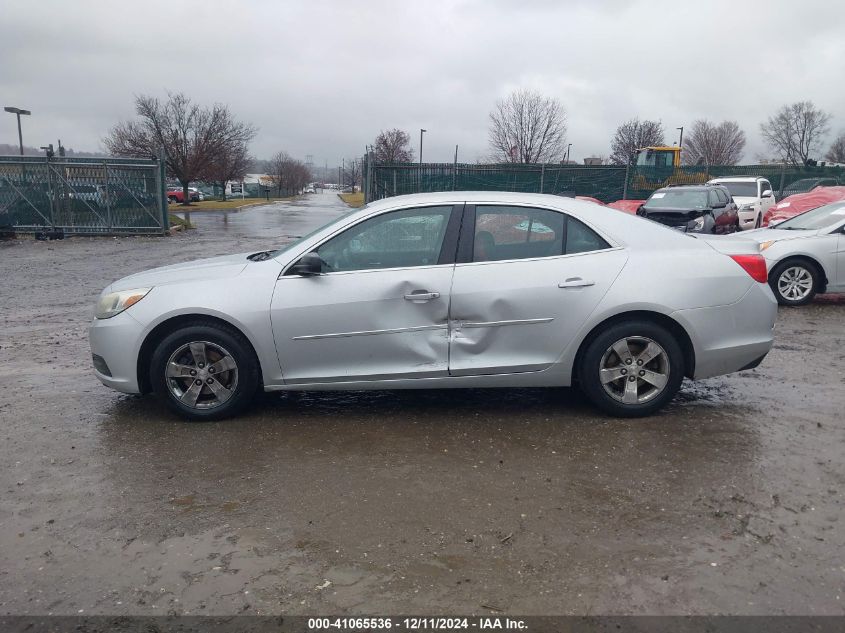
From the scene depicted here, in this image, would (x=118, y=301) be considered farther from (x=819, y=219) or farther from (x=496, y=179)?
(x=496, y=179)

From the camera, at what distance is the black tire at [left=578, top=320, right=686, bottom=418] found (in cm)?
456

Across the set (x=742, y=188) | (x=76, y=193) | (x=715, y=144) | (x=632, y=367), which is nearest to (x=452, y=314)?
(x=632, y=367)

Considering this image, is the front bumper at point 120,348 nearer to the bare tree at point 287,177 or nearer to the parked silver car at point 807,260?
the parked silver car at point 807,260

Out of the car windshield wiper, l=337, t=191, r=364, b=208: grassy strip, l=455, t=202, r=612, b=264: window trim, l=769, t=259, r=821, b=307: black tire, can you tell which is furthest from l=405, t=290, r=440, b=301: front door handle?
l=337, t=191, r=364, b=208: grassy strip

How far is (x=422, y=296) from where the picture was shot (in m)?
4.48

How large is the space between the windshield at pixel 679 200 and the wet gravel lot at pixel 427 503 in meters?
9.68

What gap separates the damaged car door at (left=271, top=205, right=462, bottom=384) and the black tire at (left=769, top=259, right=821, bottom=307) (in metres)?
6.39

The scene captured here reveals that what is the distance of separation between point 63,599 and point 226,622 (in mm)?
740

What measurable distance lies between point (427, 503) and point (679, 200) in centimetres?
1336

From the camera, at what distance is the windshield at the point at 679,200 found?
47.8 ft

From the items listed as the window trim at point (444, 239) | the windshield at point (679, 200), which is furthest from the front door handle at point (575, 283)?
the windshield at point (679, 200)

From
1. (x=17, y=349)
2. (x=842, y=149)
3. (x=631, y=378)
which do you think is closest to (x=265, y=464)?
(x=631, y=378)

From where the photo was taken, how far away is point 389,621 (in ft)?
8.53

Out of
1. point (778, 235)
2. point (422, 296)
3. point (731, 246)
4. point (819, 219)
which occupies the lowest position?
point (422, 296)
